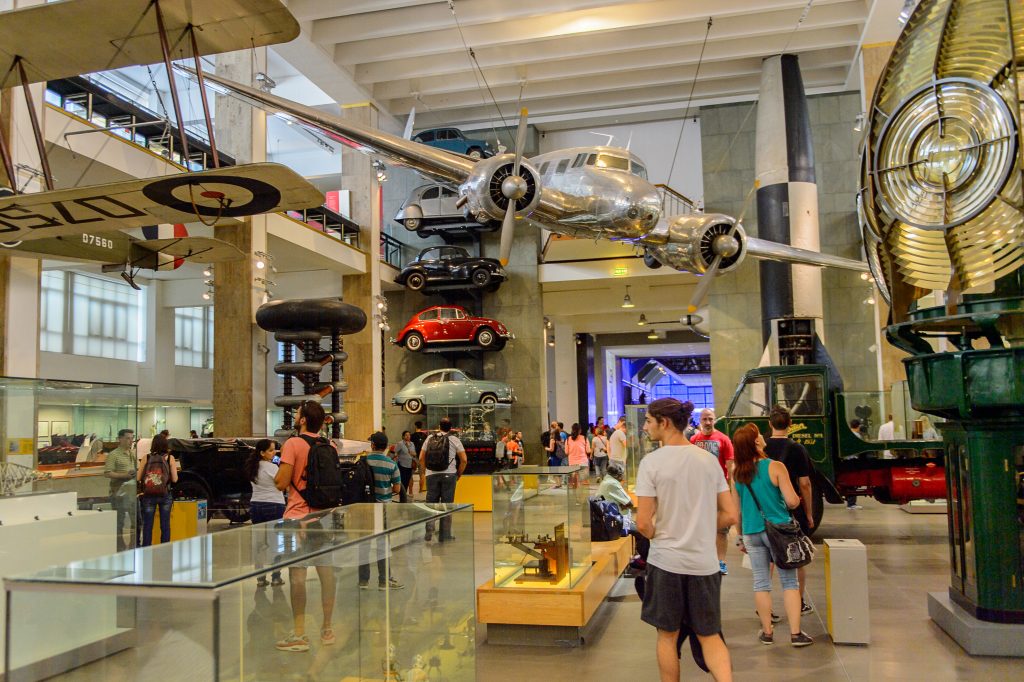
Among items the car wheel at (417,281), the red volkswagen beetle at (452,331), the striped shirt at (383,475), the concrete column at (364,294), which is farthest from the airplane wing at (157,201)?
the car wheel at (417,281)

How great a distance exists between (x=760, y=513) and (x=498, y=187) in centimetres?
761

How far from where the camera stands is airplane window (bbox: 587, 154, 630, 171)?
46.5 feet

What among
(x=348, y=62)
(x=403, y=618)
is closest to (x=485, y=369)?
(x=348, y=62)

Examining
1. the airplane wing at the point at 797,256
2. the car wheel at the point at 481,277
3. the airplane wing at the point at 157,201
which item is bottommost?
the airplane wing at the point at 157,201

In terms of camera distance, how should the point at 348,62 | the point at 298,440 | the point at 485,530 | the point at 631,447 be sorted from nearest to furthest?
the point at 298,440 < the point at 485,530 < the point at 631,447 < the point at 348,62

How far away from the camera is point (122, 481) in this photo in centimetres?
579

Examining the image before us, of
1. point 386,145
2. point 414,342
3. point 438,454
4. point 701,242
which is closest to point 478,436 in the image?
point 414,342

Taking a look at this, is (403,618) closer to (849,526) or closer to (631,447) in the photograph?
(849,526)

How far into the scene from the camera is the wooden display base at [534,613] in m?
5.22

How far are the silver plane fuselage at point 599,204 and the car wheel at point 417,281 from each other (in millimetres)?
7633

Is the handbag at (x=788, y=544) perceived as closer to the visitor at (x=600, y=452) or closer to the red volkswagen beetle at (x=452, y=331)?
the visitor at (x=600, y=452)

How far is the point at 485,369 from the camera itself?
21453mm

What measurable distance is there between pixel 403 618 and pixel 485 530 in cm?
823

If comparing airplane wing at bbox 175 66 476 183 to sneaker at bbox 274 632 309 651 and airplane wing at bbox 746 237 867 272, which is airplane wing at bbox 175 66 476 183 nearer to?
airplane wing at bbox 746 237 867 272
